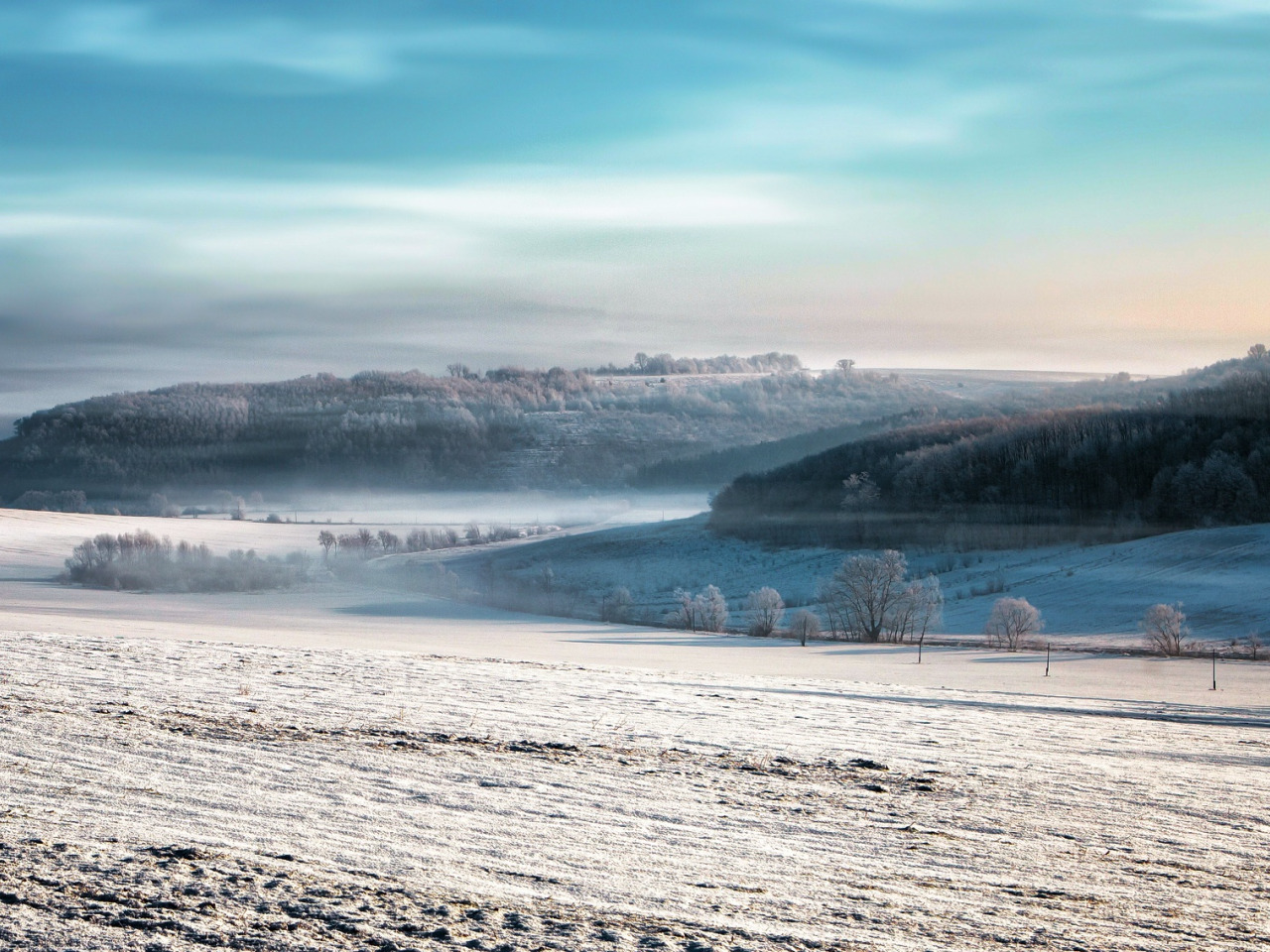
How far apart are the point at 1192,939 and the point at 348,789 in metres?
6.64

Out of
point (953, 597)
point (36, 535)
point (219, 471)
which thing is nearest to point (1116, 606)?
point (953, 597)

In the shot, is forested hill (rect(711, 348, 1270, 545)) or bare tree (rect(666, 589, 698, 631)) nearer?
bare tree (rect(666, 589, 698, 631))

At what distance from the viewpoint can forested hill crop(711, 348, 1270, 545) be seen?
323ft

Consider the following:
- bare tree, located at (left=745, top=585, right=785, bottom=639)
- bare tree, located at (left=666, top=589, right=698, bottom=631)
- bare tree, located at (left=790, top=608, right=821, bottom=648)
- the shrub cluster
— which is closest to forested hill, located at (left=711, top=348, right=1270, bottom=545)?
bare tree, located at (left=745, top=585, right=785, bottom=639)

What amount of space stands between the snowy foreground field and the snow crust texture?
4 cm

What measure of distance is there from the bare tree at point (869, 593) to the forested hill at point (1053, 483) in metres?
40.2

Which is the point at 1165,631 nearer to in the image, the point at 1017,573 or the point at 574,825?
the point at 1017,573

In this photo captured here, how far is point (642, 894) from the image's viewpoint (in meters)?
6.99

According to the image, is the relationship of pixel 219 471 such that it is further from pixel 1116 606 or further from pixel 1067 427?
pixel 1116 606

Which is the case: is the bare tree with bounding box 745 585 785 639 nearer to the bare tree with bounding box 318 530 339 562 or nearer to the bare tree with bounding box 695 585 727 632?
the bare tree with bounding box 695 585 727 632

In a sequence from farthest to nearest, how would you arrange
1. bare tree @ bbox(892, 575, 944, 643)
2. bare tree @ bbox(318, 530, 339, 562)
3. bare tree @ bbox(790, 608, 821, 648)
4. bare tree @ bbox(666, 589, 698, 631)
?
1. bare tree @ bbox(318, 530, 339, 562)
2. bare tree @ bbox(666, 589, 698, 631)
3. bare tree @ bbox(790, 608, 821, 648)
4. bare tree @ bbox(892, 575, 944, 643)

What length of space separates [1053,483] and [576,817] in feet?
347

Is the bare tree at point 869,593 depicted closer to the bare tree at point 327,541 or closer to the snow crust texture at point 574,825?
the snow crust texture at point 574,825

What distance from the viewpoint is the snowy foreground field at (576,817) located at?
633 cm
